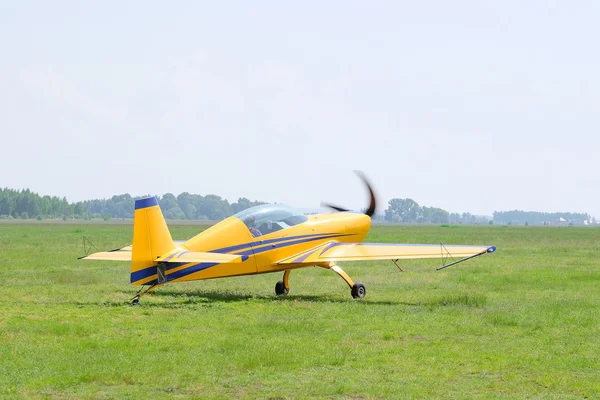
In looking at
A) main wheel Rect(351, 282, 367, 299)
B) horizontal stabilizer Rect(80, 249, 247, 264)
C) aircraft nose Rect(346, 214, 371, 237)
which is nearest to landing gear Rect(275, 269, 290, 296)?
main wheel Rect(351, 282, 367, 299)

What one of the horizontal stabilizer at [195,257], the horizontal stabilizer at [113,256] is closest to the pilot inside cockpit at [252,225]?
the horizontal stabilizer at [195,257]

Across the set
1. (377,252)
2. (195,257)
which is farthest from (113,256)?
(377,252)

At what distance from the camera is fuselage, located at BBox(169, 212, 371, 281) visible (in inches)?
614

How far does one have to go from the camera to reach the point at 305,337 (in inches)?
459

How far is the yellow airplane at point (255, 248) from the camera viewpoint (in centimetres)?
1463

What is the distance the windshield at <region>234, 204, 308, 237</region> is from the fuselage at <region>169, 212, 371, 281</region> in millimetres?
44

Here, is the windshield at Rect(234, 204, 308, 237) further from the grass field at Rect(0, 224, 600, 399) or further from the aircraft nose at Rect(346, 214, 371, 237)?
the aircraft nose at Rect(346, 214, 371, 237)

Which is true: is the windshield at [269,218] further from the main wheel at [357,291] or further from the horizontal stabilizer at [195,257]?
the main wheel at [357,291]

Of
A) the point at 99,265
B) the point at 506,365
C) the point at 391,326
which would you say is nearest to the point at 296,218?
the point at 391,326

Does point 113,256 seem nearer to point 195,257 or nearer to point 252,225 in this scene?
point 195,257

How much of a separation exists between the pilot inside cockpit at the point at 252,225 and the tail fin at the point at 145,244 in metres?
2.32

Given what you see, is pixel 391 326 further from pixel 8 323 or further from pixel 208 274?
pixel 8 323

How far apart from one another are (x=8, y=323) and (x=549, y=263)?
2019 centimetres

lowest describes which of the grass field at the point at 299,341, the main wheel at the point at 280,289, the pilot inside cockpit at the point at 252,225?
the grass field at the point at 299,341
